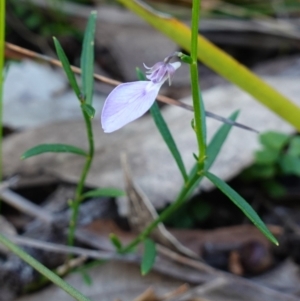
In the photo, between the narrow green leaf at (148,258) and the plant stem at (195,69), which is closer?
the plant stem at (195,69)

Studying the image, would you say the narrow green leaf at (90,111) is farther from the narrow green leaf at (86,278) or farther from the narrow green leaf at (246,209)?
the narrow green leaf at (86,278)

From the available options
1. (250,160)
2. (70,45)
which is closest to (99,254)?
(250,160)

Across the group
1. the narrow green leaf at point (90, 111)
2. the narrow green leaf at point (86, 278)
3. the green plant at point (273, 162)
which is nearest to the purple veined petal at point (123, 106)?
the narrow green leaf at point (90, 111)

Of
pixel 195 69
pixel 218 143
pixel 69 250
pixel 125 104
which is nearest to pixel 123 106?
pixel 125 104

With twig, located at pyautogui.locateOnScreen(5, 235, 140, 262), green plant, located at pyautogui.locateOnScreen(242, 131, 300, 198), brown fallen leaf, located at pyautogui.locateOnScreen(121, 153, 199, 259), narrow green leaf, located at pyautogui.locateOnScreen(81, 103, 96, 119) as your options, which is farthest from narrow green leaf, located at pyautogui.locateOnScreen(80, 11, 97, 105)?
green plant, located at pyautogui.locateOnScreen(242, 131, 300, 198)

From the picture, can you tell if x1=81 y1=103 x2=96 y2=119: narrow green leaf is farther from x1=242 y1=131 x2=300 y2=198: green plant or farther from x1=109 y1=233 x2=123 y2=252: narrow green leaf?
x1=242 y1=131 x2=300 y2=198: green plant

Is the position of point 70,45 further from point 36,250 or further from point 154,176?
point 36,250

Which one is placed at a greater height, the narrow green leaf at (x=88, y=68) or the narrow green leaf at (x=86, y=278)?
the narrow green leaf at (x=88, y=68)
